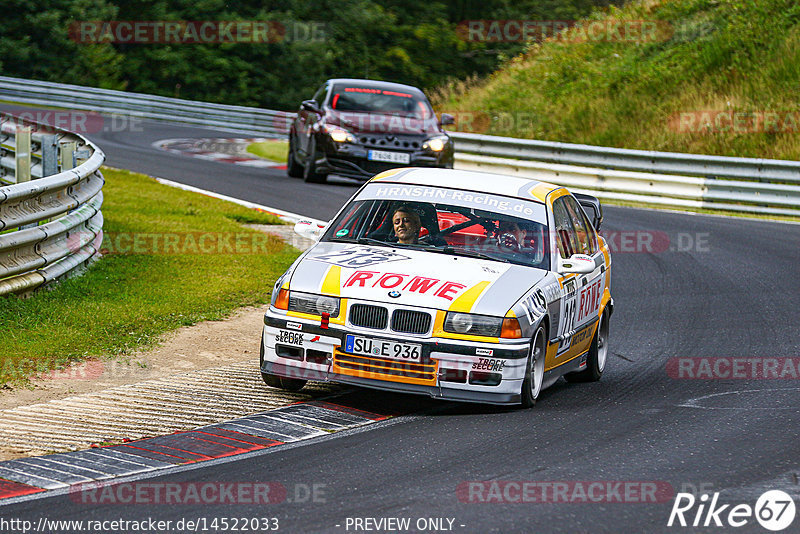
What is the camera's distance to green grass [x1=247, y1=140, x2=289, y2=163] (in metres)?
28.5

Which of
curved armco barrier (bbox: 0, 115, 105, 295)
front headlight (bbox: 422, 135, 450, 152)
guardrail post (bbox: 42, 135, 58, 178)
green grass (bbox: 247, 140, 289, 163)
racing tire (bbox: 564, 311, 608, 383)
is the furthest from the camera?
green grass (bbox: 247, 140, 289, 163)

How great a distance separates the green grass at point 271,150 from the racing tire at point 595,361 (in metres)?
18.5

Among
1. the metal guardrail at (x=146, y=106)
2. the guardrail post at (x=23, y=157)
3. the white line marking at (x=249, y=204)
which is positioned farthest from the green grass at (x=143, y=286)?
the metal guardrail at (x=146, y=106)

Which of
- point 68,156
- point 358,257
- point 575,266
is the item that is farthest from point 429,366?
point 68,156

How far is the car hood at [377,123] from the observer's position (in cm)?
2003

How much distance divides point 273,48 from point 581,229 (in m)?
42.4

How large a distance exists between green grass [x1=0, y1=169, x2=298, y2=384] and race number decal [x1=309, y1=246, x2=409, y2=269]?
73.8 inches

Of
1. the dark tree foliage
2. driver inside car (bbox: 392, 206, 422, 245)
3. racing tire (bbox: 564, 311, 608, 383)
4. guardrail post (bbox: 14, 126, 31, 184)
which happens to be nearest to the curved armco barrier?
A: guardrail post (bbox: 14, 126, 31, 184)

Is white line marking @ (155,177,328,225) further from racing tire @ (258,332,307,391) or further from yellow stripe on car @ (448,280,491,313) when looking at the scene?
yellow stripe on car @ (448,280,491,313)

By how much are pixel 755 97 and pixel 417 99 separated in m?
10.5

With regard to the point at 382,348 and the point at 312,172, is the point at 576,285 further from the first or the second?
the point at 312,172

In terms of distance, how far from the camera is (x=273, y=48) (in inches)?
1992

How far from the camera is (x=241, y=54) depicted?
50094mm

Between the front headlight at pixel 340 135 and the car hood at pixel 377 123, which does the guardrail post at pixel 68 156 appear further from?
the car hood at pixel 377 123
